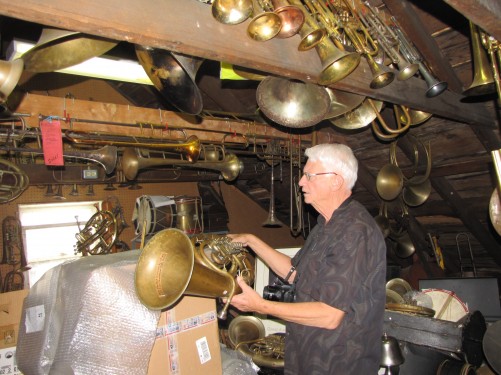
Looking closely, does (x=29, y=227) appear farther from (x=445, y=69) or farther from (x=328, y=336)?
(x=445, y=69)

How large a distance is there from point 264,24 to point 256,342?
10.7 feet

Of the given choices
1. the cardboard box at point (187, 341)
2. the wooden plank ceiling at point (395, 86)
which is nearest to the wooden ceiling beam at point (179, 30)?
the wooden plank ceiling at point (395, 86)

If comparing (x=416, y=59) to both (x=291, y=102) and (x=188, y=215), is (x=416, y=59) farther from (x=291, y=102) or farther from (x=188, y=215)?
(x=188, y=215)

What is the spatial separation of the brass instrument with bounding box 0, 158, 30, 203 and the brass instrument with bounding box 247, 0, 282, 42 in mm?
3055

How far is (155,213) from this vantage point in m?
4.41

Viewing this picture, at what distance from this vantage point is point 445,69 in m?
3.15

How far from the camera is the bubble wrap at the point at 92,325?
2.08 meters

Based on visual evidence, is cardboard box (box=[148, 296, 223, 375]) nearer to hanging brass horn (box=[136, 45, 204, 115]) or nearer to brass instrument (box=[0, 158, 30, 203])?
hanging brass horn (box=[136, 45, 204, 115])

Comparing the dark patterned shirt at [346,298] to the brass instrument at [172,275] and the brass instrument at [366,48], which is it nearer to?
the brass instrument at [172,275]

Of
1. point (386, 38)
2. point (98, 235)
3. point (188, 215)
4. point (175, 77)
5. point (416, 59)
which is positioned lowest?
point (98, 235)

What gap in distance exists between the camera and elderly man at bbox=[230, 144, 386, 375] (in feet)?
6.58

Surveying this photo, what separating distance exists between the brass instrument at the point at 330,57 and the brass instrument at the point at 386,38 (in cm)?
62

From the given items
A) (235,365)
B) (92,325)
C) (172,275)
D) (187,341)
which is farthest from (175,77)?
(235,365)

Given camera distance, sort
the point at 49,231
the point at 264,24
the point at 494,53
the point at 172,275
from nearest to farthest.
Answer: the point at 264,24
the point at 172,275
the point at 494,53
the point at 49,231
